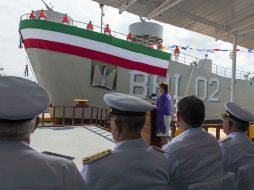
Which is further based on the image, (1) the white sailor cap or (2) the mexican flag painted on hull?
(2) the mexican flag painted on hull

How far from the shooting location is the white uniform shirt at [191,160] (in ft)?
6.54

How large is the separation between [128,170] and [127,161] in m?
0.05

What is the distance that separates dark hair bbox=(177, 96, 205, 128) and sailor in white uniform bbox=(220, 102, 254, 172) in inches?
19.1

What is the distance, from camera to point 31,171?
4.00 feet

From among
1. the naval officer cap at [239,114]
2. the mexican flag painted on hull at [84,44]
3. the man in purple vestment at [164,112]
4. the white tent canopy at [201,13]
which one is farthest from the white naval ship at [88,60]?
the naval officer cap at [239,114]

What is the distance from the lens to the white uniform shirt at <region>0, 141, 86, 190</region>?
1188 mm

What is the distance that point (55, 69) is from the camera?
33.7 ft

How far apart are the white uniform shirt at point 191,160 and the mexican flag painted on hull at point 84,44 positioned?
8.43 metres

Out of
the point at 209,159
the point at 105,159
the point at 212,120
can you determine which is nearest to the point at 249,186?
the point at 209,159

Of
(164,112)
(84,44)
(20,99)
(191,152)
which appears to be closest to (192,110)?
(191,152)

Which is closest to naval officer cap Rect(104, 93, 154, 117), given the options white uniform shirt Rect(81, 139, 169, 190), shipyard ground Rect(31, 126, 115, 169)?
white uniform shirt Rect(81, 139, 169, 190)

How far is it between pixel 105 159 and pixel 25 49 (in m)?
10.0

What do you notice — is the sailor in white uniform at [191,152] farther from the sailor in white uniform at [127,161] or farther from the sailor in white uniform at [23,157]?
the sailor in white uniform at [23,157]

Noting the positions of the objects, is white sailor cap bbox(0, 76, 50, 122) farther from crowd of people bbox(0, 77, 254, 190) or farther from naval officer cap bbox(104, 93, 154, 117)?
naval officer cap bbox(104, 93, 154, 117)
